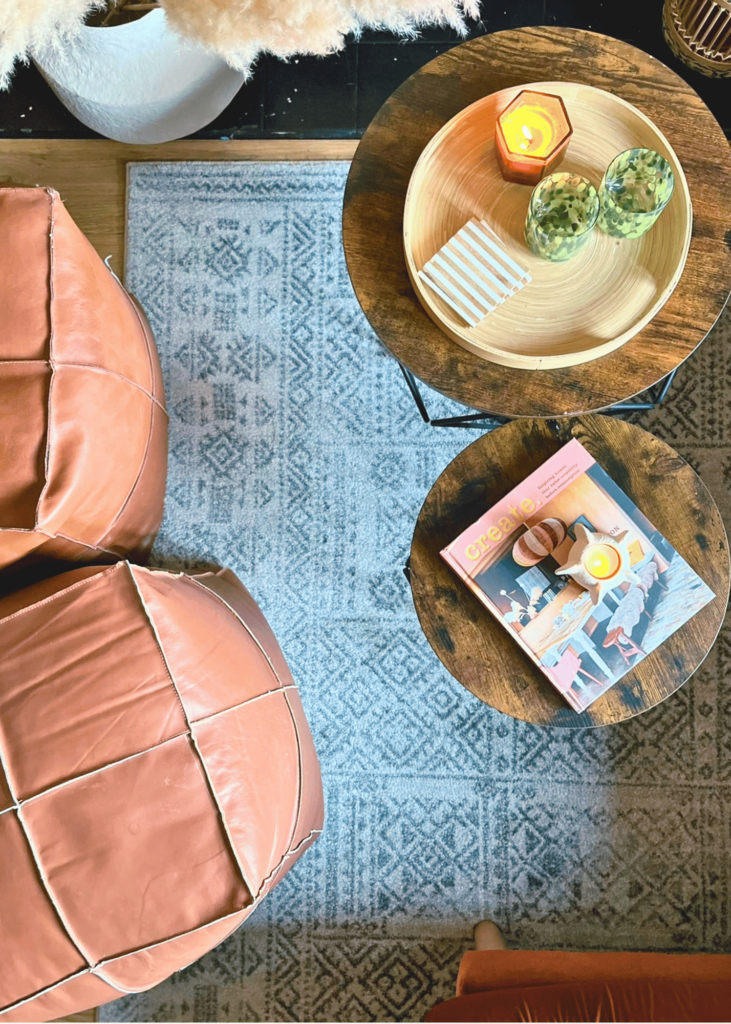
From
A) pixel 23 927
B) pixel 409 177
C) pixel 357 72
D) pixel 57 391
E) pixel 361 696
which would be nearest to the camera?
pixel 23 927

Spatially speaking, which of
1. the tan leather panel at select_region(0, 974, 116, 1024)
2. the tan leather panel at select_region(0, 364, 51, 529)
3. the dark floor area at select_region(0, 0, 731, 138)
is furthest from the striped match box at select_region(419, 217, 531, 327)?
the tan leather panel at select_region(0, 974, 116, 1024)

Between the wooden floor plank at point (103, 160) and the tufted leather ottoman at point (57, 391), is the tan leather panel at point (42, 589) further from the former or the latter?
the wooden floor plank at point (103, 160)

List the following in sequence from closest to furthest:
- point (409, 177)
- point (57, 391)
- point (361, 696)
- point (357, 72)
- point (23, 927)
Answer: point (23, 927) < point (57, 391) < point (409, 177) < point (361, 696) < point (357, 72)

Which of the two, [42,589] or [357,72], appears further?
[357,72]

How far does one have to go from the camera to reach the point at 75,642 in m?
1.07

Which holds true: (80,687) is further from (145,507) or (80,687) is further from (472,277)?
(472,277)

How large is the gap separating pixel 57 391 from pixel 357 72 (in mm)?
1101

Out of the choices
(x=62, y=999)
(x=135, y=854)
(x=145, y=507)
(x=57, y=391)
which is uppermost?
(x=57, y=391)

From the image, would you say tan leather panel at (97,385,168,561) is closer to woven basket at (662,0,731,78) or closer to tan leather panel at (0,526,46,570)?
tan leather panel at (0,526,46,570)

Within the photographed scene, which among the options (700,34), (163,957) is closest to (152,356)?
(163,957)

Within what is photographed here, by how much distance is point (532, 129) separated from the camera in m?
1.12

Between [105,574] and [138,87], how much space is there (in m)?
0.97

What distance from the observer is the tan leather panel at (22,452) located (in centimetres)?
108

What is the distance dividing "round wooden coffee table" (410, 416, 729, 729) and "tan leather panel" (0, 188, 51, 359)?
647 mm
